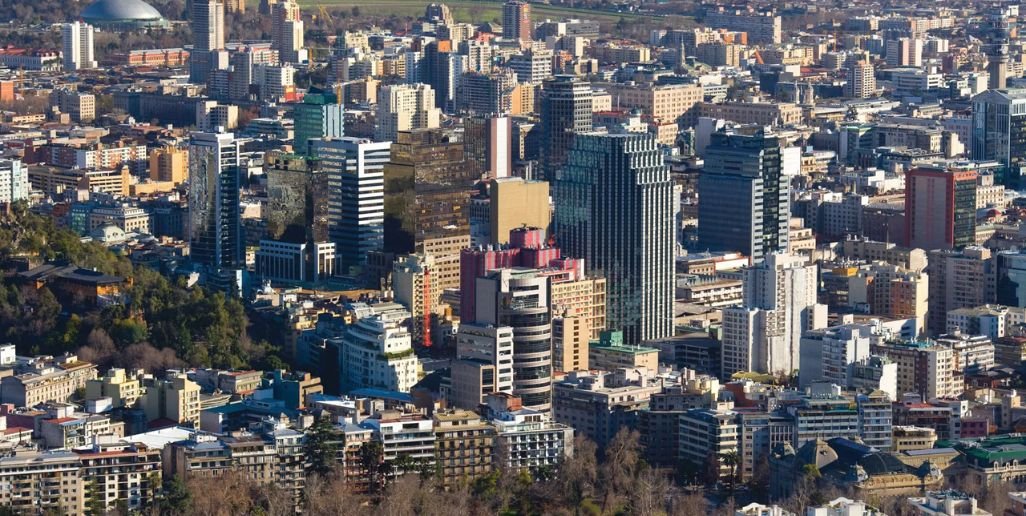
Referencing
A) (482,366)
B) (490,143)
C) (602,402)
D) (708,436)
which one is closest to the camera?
(708,436)

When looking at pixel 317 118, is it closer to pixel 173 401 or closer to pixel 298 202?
pixel 298 202

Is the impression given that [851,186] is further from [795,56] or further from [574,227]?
[795,56]

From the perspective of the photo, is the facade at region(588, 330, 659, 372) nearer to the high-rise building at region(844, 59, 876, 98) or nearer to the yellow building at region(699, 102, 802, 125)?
the yellow building at region(699, 102, 802, 125)

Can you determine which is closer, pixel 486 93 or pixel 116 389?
pixel 116 389

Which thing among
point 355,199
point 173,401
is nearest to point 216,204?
point 355,199

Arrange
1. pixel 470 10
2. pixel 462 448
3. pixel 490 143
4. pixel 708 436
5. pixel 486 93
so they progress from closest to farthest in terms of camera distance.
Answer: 1. pixel 462 448
2. pixel 708 436
3. pixel 490 143
4. pixel 486 93
5. pixel 470 10

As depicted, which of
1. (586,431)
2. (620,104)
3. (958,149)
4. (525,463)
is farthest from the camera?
(620,104)

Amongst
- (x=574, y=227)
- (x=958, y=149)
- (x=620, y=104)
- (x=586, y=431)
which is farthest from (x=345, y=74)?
(x=586, y=431)
